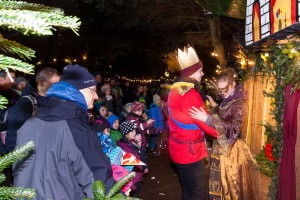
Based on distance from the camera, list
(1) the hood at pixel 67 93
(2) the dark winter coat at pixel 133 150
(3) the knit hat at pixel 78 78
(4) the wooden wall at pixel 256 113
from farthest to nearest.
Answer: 1. (4) the wooden wall at pixel 256 113
2. (2) the dark winter coat at pixel 133 150
3. (3) the knit hat at pixel 78 78
4. (1) the hood at pixel 67 93

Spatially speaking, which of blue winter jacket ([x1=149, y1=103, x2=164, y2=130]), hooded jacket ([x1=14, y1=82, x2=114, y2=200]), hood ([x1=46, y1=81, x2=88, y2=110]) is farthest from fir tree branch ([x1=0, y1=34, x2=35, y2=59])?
blue winter jacket ([x1=149, y1=103, x2=164, y2=130])

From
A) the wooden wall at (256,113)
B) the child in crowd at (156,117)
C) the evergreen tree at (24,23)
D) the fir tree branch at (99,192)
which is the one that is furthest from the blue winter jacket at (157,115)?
the evergreen tree at (24,23)

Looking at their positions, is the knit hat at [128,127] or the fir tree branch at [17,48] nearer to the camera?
the fir tree branch at [17,48]

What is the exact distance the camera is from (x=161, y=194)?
21.2ft

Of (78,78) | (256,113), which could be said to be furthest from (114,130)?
(78,78)

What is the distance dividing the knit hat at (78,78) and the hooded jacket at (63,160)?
33 cm

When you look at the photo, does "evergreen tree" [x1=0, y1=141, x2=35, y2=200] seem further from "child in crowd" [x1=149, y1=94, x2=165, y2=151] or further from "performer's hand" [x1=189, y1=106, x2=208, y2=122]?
"child in crowd" [x1=149, y1=94, x2=165, y2=151]

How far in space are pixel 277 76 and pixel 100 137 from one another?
2.56m

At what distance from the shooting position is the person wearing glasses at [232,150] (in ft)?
14.1

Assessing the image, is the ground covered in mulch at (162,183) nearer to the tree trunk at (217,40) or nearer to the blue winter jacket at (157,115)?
the blue winter jacket at (157,115)

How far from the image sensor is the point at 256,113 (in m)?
6.29

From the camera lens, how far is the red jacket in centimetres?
430

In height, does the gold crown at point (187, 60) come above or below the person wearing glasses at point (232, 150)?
above

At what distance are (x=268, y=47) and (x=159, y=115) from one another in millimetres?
6389
